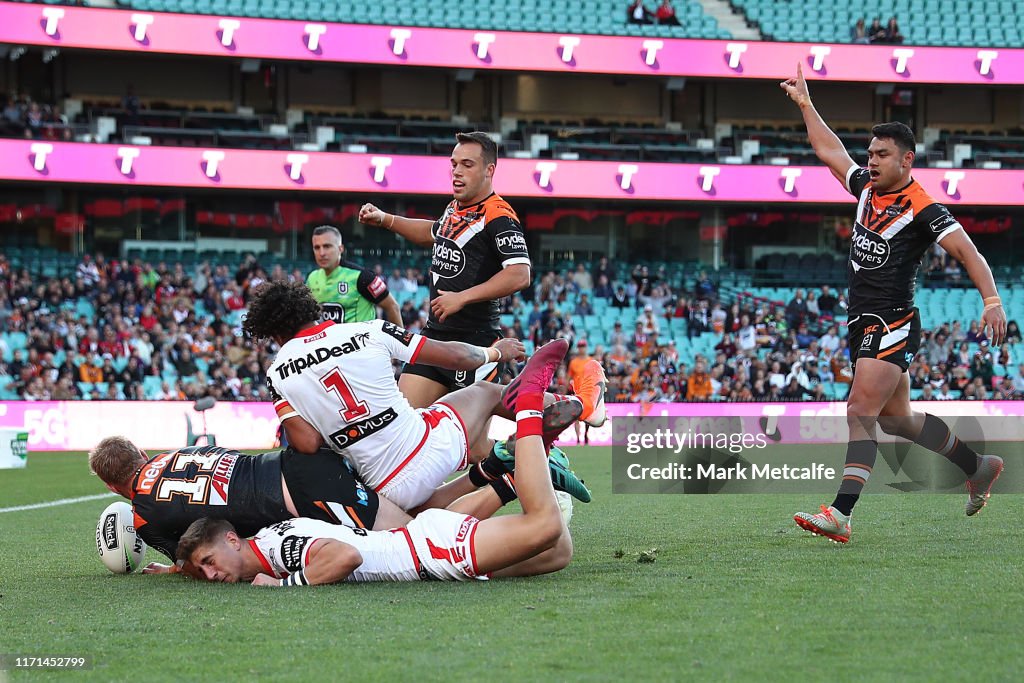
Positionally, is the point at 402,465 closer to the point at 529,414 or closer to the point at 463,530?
the point at 463,530

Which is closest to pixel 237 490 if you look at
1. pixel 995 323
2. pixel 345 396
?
pixel 345 396

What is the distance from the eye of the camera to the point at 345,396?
5.38m

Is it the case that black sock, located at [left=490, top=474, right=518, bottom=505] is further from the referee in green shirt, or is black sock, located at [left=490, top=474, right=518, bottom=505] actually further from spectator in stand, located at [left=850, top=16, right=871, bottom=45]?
spectator in stand, located at [left=850, top=16, right=871, bottom=45]

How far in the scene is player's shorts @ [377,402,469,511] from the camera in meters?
5.65

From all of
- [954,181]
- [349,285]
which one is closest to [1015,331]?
[954,181]

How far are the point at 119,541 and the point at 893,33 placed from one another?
100 ft

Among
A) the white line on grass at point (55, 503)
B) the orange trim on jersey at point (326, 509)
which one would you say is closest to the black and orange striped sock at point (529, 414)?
the orange trim on jersey at point (326, 509)

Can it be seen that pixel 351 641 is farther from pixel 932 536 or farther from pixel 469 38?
pixel 469 38

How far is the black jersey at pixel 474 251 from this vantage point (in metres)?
6.98

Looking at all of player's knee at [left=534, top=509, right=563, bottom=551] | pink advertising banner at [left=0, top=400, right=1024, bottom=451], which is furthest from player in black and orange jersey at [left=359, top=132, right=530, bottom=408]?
pink advertising banner at [left=0, top=400, right=1024, bottom=451]

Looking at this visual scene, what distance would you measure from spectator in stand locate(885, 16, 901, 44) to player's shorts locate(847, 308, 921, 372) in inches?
1083

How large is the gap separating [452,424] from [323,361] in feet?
2.75

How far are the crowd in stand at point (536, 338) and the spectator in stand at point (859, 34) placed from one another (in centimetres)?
748

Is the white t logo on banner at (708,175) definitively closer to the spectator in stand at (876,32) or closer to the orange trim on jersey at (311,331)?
the spectator in stand at (876,32)
